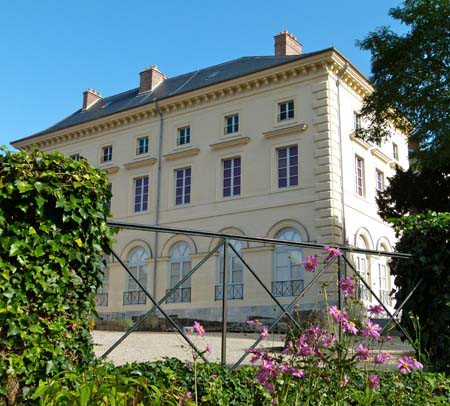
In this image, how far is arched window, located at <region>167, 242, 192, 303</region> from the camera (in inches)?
875

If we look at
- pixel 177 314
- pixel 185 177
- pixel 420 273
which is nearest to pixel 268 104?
pixel 185 177

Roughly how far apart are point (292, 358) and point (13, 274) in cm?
161

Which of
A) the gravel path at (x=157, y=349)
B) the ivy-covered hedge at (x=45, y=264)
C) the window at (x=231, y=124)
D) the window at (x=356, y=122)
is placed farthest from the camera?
the window at (x=231, y=124)

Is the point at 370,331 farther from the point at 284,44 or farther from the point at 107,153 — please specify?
the point at 107,153

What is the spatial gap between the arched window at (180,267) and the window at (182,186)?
201cm

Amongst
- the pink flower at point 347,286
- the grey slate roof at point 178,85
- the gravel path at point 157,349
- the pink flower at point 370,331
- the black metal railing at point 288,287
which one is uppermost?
the grey slate roof at point 178,85

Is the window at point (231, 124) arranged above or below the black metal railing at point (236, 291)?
above

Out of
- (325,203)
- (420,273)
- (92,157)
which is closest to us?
(420,273)

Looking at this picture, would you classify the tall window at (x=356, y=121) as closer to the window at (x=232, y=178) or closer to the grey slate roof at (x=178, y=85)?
the grey slate roof at (x=178, y=85)

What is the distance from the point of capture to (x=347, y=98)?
72.8 feet

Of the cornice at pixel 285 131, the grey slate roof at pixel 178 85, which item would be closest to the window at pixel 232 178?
the cornice at pixel 285 131

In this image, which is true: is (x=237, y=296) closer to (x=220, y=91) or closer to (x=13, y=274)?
(x=220, y=91)

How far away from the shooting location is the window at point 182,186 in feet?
77.5

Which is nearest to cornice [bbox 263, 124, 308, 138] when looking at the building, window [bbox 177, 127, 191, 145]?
the building
